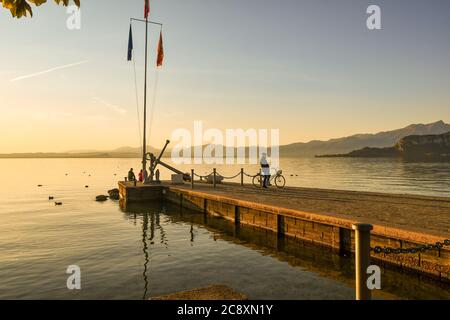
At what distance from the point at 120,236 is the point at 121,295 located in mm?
8014

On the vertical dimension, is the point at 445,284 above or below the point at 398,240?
below

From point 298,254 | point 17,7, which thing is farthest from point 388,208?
point 17,7

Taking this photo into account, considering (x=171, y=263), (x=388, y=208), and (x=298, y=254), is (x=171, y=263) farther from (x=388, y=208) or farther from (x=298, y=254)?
(x=388, y=208)

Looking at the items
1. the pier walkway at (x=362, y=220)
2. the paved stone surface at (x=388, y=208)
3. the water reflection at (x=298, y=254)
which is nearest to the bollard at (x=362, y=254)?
the pier walkway at (x=362, y=220)

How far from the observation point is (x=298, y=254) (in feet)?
40.4

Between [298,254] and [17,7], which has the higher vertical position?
[17,7]

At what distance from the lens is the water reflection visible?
8.83 m

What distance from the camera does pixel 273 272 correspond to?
10820mm

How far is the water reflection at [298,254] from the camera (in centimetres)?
883

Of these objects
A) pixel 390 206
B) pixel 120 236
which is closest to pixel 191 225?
pixel 120 236

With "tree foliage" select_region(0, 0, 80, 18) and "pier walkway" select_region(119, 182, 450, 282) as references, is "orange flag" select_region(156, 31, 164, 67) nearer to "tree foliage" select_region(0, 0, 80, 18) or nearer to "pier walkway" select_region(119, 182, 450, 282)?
"pier walkway" select_region(119, 182, 450, 282)

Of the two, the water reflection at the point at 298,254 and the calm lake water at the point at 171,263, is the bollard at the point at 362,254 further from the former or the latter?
the water reflection at the point at 298,254

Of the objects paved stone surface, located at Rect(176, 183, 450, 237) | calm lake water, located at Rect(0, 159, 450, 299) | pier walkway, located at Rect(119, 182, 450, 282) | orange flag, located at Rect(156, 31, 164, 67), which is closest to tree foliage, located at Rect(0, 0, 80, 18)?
pier walkway, located at Rect(119, 182, 450, 282)
